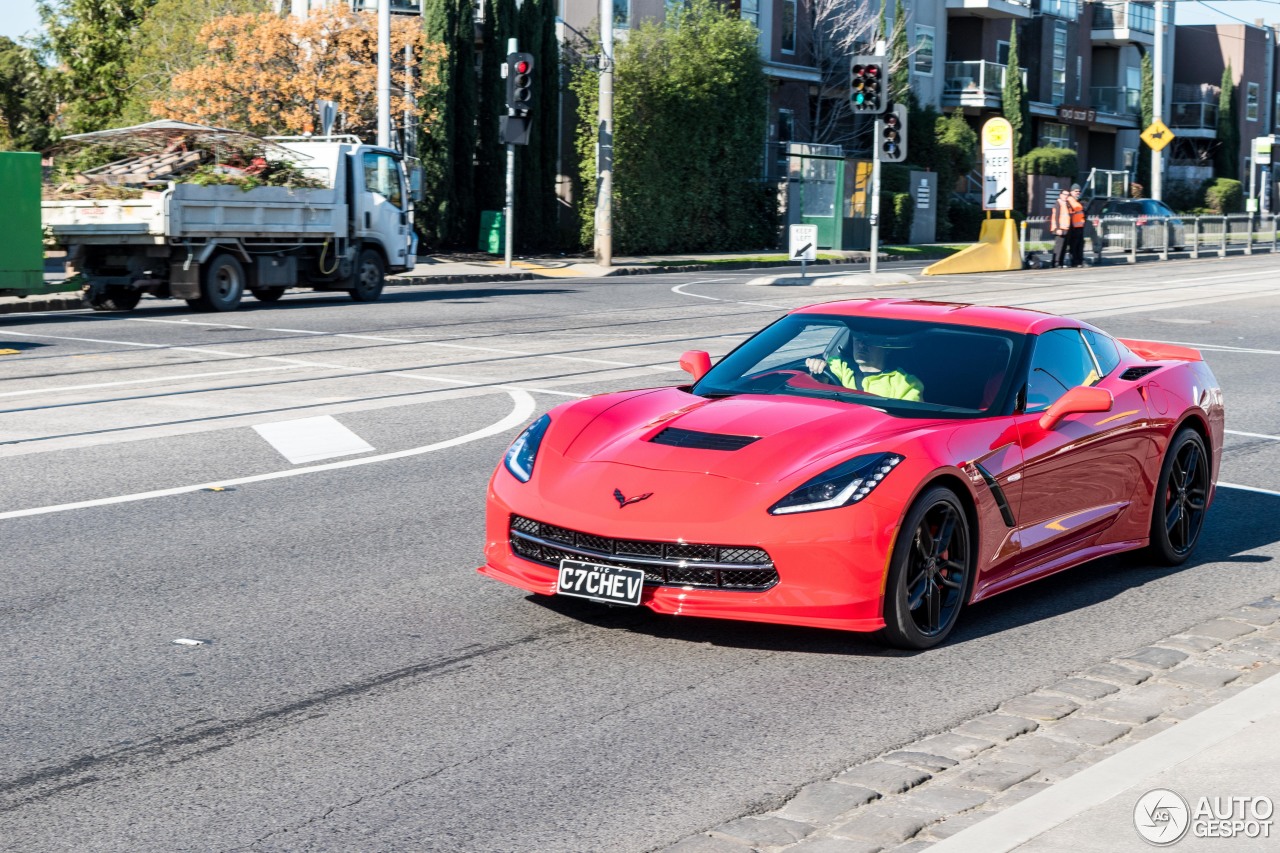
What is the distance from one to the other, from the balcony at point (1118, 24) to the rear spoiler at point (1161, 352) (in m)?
65.0

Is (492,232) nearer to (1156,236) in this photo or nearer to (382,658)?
(1156,236)

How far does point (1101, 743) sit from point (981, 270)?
31.5 metres

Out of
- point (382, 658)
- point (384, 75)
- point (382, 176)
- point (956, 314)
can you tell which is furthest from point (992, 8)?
point (382, 658)

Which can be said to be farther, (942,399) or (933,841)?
(942,399)

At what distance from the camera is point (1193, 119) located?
253 feet

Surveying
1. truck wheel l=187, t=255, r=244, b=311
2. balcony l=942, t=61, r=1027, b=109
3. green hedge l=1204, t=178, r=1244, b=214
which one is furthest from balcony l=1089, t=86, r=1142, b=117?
truck wheel l=187, t=255, r=244, b=311

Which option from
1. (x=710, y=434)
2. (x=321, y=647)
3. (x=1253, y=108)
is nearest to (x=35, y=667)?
(x=321, y=647)

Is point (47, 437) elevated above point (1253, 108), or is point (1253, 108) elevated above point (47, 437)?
point (1253, 108)

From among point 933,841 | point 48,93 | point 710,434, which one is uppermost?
point 48,93

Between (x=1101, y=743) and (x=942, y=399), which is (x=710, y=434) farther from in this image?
(x=1101, y=743)

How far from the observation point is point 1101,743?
17.3ft

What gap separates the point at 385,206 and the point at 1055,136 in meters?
47.4

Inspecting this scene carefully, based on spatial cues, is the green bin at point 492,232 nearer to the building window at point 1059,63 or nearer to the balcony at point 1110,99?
the building window at point 1059,63

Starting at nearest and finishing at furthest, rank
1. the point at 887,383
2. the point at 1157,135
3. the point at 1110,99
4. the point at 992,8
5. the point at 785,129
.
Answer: the point at 887,383
the point at 1157,135
the point at 785,129
the point at 992,8
the point at 1110,99
